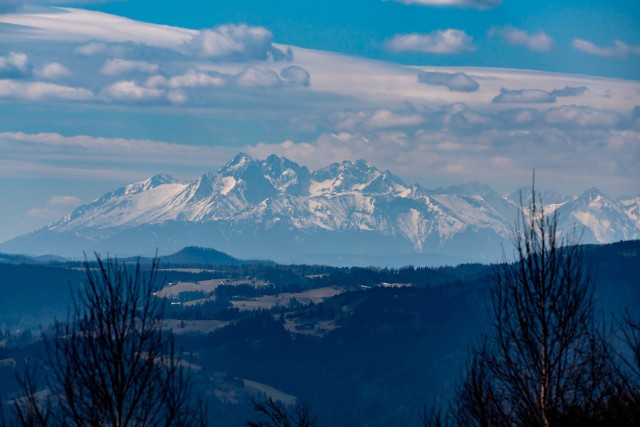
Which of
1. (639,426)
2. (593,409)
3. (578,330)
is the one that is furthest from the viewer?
(578,330)

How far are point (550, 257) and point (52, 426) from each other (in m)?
22.7

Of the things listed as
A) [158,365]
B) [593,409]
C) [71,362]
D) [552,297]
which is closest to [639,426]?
[593,409]

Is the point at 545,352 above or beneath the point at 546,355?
above

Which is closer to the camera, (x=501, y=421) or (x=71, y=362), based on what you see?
(x=71, y=362)

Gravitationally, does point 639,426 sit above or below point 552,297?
below

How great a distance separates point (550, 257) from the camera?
1766 inches

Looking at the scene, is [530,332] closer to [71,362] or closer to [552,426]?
[552,426]

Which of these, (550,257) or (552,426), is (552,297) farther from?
(552,426)

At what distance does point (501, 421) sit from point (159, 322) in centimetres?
1547

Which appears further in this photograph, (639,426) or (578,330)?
(578,330)

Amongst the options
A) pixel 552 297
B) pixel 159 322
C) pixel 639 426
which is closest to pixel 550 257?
pixel 552 297

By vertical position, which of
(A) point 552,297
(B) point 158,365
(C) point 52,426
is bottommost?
(C) point 52,426

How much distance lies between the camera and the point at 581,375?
44312 millimetres

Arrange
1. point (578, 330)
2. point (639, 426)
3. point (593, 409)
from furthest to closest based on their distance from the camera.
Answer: point (578, 330)
point (593, 409)
point (639, 426)
